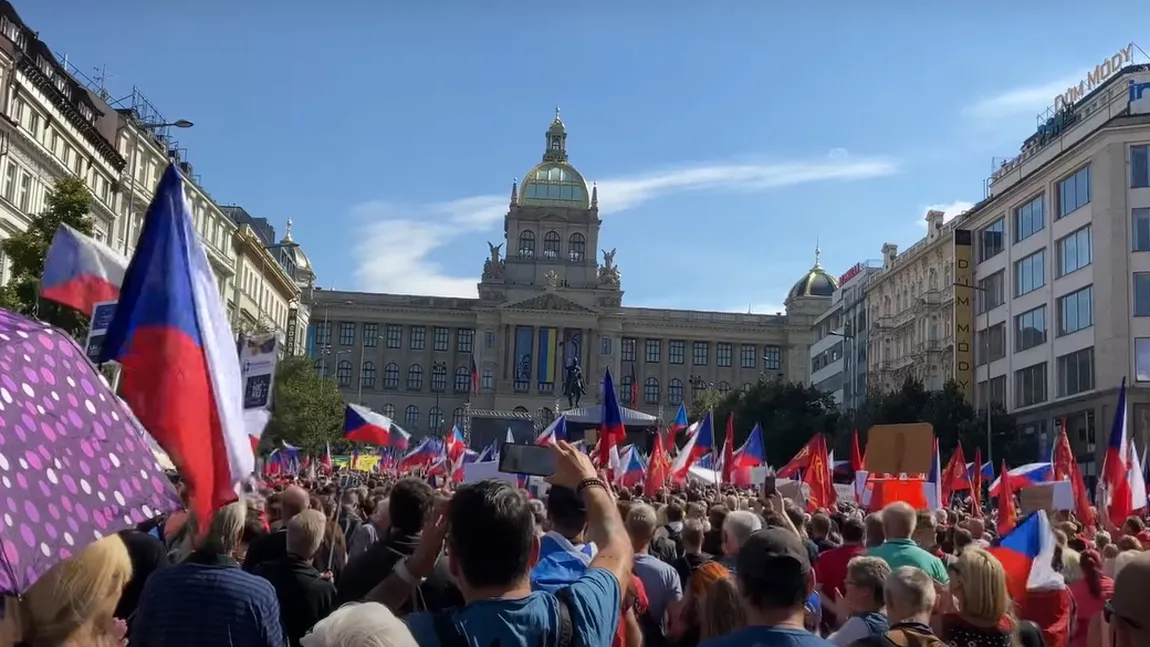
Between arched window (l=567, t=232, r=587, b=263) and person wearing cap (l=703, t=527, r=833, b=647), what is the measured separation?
119322 millimetres

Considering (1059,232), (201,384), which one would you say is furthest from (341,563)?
(1059,232)

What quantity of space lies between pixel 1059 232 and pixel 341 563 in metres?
51.4

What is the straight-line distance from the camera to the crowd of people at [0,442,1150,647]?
127 inches

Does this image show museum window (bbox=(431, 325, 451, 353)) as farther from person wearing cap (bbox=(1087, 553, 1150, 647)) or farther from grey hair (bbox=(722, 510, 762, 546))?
person wearing cap (bbox=(1087, 553, 1150, 647))

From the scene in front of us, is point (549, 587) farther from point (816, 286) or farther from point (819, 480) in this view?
point (816, 286)

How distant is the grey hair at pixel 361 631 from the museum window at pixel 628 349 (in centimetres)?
11953

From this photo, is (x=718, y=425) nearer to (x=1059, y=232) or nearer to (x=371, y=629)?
(x=1059, y=232)

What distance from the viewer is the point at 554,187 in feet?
410

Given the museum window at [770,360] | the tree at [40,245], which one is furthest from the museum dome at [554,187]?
the tree at [40,245]

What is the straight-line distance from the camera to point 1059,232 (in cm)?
5409

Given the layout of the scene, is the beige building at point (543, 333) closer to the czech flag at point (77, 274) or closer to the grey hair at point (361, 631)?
the czech flag at point (77, 274)

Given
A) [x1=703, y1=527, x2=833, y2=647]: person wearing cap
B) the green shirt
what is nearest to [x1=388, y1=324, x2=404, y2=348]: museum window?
the green shirt

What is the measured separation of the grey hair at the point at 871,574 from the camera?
5695 mm

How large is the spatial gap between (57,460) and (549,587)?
236cm
